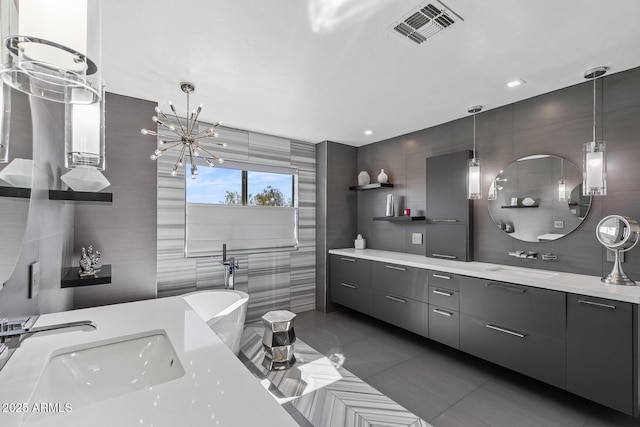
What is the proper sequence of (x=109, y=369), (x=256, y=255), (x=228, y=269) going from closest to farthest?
(x=109, y=369)
(x=228, y=269)
(x=256, y=255)

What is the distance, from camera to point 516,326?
2.35 meters

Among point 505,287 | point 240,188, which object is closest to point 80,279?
point 240,188

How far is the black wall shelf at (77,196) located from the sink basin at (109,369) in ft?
2.78

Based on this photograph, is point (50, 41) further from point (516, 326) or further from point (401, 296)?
point (401, 296)

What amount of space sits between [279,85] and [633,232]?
2.83 meters

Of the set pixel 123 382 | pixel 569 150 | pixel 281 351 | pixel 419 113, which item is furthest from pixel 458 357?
pixel 123 382

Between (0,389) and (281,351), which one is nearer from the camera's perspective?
(0,389)

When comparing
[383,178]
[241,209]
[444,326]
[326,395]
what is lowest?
[326,395]

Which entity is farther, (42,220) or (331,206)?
(331,206)

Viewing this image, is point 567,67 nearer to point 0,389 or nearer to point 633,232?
point 633,232

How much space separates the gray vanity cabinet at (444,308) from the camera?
2773 millimetres

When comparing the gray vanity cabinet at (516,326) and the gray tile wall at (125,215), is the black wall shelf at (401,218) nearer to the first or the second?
the gray vanity cabinet at (516,326)

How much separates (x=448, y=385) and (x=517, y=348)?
62 cm

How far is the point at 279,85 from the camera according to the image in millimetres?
2459
